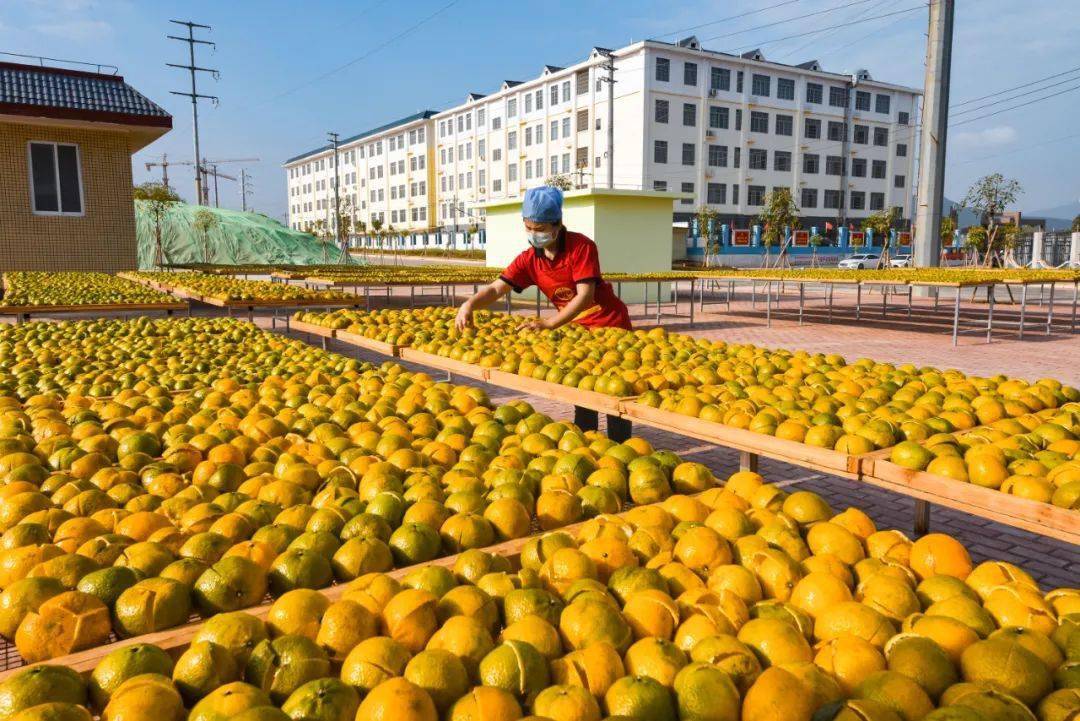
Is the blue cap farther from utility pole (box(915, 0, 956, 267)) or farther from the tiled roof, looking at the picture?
utility pole (box(915, 0, 956, 267))

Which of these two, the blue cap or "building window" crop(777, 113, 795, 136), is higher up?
"building window" crop(777, 113, 795, 136)

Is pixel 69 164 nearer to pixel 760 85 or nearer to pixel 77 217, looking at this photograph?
pixel 77 217

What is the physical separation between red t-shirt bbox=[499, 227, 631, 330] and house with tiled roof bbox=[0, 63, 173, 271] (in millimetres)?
18018

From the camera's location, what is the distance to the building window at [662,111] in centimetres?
5926

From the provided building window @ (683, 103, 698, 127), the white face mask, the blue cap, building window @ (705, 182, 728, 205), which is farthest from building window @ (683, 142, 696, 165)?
the blue cap

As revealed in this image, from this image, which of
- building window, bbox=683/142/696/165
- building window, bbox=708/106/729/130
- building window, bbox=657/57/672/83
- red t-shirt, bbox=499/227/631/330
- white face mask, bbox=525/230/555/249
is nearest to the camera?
white face mask, bbox=525/230/555/249

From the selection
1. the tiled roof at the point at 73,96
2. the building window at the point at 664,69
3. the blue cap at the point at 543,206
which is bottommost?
the blue cap at the point at 543,206

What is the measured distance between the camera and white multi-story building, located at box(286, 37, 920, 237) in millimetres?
59781

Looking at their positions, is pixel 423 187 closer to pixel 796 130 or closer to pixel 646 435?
pixel 796 130

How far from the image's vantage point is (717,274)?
18688 mm

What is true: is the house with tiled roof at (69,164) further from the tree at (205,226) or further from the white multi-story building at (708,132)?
the white multi-story building at (708,132)

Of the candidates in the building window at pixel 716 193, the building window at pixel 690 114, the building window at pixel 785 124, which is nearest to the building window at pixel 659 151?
the building window at pixel 690 114

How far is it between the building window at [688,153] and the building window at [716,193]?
122 inches

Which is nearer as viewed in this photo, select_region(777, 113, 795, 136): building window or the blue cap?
the blue cap
